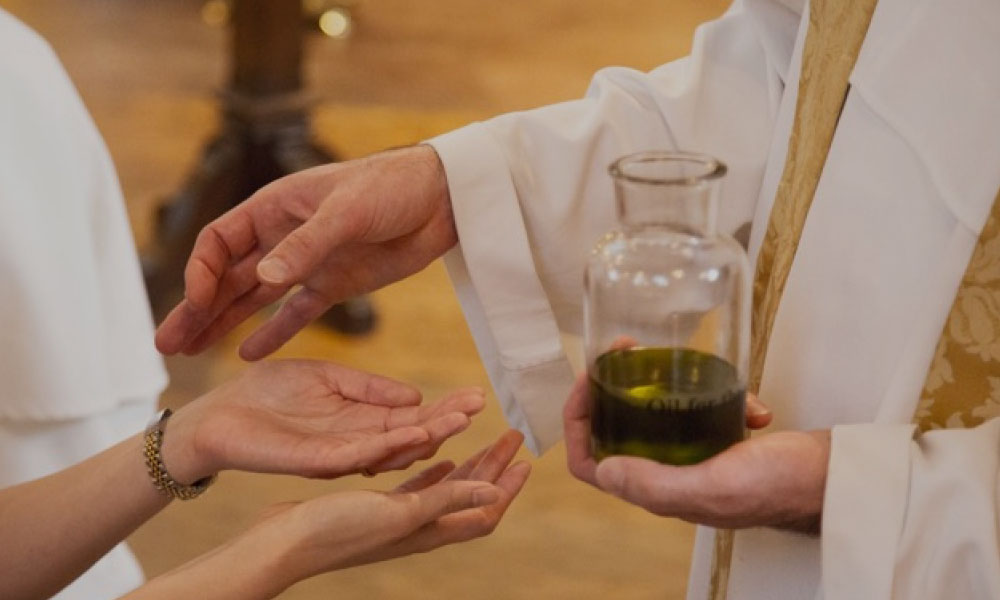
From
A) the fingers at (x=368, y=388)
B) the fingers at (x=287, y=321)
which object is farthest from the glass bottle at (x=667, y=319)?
the fingers at (x=287, y=321)

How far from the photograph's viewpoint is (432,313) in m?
3.63

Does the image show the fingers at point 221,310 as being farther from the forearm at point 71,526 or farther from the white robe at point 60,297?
the white robe at point 60,297

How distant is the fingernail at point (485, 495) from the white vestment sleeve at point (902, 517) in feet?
1.11

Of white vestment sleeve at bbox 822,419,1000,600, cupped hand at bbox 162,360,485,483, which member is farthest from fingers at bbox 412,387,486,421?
white vestment sleeve at bbox 822,419,1000,600

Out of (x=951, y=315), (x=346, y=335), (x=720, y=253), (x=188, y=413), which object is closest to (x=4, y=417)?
(x=188, y=413)

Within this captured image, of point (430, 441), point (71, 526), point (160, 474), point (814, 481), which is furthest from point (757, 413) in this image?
point (71, 526)

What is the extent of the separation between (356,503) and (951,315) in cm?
56

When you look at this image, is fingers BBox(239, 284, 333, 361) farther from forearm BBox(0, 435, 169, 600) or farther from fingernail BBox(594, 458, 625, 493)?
fingernail BBox(594, 458, 625, 493)

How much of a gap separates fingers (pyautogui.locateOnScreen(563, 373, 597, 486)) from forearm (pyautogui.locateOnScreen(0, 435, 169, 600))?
1.74 feet

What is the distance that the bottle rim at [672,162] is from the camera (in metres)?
1.17

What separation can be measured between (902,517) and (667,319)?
0.25 meters

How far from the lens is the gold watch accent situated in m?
1.59

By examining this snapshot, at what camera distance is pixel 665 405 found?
46.6 inches

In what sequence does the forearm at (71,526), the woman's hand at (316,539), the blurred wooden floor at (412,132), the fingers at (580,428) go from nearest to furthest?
the fingers at (580,428)
the woman's hand at (316,539)
the forearm at (71,526)
the blurred wooden floor at (412,132)
